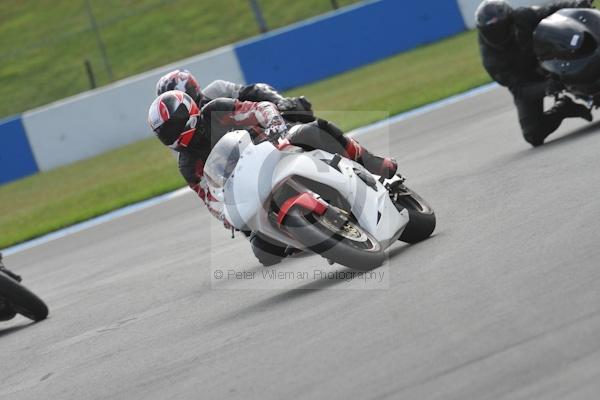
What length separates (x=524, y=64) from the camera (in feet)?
38.6

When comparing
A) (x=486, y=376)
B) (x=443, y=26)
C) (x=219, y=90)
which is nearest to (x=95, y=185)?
(x=443, y=26)

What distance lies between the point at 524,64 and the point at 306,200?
5074 millimetres

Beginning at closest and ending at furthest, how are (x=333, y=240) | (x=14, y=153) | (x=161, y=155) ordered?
(x=333, y=240) → (x=161, y=155) → (x=14, y=153)

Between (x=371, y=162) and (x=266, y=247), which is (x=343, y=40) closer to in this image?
(x=371, y=162)

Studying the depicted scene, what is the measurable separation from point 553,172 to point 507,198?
73 cm

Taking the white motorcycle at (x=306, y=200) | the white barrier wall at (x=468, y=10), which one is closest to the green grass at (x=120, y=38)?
the white barrier wall at (x=468, y=10)

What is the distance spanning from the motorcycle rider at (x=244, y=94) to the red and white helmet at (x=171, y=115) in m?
1.45

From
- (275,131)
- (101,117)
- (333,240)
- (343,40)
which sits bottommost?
(101,117)

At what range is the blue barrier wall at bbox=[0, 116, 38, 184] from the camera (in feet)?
79.0

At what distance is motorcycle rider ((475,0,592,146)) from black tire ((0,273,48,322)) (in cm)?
470

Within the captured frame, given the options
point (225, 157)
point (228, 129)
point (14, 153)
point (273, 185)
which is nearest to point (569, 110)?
point (228, 129)

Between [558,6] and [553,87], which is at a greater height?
[558,6]

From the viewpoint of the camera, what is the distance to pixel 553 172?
9258 mm

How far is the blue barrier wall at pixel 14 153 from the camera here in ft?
79.0
